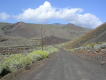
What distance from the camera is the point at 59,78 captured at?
812 cm

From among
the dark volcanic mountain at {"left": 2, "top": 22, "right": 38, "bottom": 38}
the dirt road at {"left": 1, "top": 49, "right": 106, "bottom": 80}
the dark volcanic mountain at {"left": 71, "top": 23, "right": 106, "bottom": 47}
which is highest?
the dark volcanic mountain at {"left": 2, "top": 22, "right": 38, "bottom": 38}

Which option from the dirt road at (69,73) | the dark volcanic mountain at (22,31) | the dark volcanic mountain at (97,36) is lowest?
the dirt road at (69,73)

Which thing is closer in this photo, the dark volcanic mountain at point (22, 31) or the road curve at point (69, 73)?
the road curve at point (69, 73)

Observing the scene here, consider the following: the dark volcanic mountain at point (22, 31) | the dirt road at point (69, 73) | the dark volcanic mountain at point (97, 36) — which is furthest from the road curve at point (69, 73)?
the dark volcanic mountain at point (22, 31)

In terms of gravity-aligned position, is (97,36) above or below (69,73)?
above

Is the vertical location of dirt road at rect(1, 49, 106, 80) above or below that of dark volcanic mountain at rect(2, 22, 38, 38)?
below

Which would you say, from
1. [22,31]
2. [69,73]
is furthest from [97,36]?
[22,31]

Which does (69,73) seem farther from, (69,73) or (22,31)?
(22,31)

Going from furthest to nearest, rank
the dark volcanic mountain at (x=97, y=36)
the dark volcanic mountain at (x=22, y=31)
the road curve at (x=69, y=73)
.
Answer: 1. the dark volcanic mountain at (x=22, y=31)
2. the dark volcanic mountain at (x=97, y=36)
3. the road curve at (x=69, y=73)

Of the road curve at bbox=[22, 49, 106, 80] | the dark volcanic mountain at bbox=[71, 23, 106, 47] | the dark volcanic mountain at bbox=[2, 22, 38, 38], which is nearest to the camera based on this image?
the road curve at bbox=[22, 49, 106, 80]

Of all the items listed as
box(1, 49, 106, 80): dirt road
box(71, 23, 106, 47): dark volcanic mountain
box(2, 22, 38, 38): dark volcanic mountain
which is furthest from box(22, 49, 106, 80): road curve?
box(2, 22, 38, 38): dark volcanic mountain

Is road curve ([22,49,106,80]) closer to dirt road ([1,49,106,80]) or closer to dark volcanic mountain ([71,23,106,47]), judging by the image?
dirt road ([1,49,106,80])

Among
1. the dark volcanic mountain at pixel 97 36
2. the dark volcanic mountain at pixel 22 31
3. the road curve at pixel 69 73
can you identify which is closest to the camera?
the road curve at pixel 69 73

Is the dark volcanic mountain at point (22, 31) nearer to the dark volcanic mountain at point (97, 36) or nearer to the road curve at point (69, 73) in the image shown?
the dark volcanic mountain at point (97, 36)
